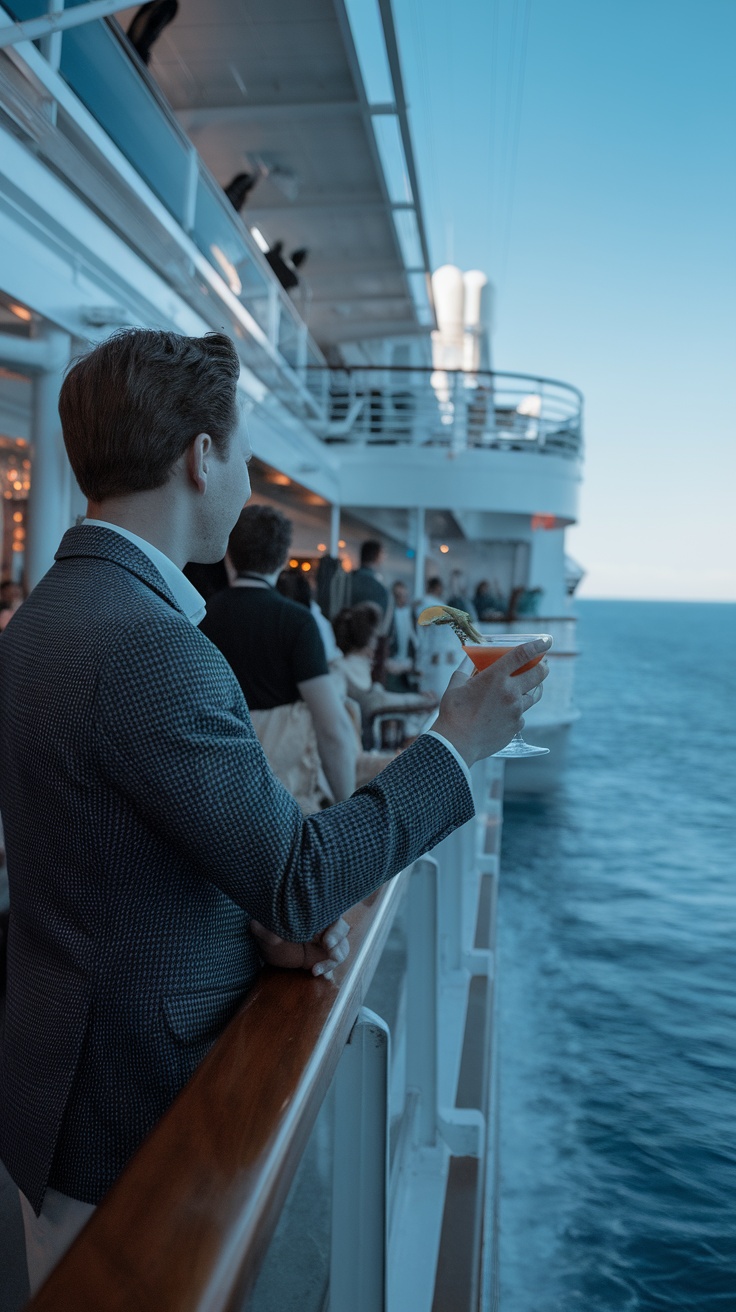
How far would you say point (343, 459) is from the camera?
14.2 m

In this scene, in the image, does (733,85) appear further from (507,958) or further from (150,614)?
(150,614)

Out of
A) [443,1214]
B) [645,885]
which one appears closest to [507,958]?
[645,885]

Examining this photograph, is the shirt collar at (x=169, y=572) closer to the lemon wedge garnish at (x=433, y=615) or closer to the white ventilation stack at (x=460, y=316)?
the lemon wedge garnish at (x=433, y=615)

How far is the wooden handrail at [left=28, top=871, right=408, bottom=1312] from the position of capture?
0.63 meters

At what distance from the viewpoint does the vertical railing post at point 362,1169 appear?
118 centimetres

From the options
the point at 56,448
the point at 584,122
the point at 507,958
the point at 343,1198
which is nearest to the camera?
the point at 343,1198

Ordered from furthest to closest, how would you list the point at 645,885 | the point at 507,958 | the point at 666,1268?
the point at 645,885, the point at 507,958, the point at 666,1268

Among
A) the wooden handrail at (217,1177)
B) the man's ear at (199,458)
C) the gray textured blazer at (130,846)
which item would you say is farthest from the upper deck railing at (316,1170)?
the man's ear at (199,458)

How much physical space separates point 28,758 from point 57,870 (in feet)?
0.41

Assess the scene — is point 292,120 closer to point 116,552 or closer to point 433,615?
point 433,615

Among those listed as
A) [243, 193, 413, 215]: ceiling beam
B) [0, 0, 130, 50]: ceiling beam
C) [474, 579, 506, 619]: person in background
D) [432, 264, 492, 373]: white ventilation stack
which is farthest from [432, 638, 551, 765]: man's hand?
[432, 264, 492, 373]: white ventilation stack

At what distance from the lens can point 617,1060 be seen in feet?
17.8

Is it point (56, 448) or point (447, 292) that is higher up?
point (447, 292)

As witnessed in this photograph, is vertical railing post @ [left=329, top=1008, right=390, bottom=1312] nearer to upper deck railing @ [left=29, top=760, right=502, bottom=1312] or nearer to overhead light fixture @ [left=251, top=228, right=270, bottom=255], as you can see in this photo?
upper deck railing @ [left=29, top=760, right=502, bottom=1312]
